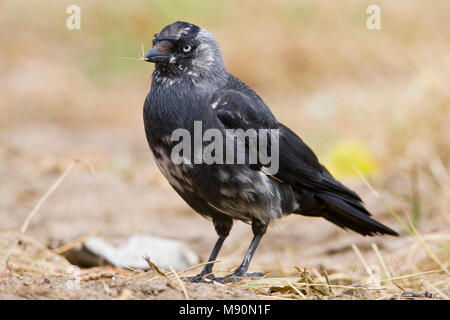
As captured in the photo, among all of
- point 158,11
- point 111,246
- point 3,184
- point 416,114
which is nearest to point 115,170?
point 3,184

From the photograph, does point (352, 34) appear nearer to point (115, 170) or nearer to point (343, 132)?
point (343, 132)

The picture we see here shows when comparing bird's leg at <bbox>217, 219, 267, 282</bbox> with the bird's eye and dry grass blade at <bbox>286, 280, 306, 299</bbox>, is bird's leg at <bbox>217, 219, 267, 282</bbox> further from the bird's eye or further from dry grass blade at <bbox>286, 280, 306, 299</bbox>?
the bird's eye

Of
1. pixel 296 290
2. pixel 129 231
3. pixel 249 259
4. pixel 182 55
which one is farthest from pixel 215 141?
pixel 129 231

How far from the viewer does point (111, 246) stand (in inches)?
182

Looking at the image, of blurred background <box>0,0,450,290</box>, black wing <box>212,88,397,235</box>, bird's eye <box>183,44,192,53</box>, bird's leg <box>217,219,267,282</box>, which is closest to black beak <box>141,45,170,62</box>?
bird's eye <box>183,44,192,53</box>

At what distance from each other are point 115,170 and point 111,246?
2.19 metres

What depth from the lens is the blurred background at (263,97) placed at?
533 cm

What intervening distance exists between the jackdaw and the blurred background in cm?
49

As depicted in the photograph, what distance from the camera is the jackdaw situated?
3.43 metres

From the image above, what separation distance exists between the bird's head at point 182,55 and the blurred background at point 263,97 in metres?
0.66

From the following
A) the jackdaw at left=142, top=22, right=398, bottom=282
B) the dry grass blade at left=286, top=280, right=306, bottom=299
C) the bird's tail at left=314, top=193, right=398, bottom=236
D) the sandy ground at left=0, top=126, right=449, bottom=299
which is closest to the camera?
the sandy ground at left=0, top=126, right=449, bottom=299

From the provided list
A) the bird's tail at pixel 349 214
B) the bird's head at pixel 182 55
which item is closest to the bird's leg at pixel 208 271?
the bird's tail at pixel 349 214

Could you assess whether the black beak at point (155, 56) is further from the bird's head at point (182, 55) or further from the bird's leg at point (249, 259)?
the bird's leg at point (249, 259)

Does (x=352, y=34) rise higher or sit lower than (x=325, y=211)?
higher
